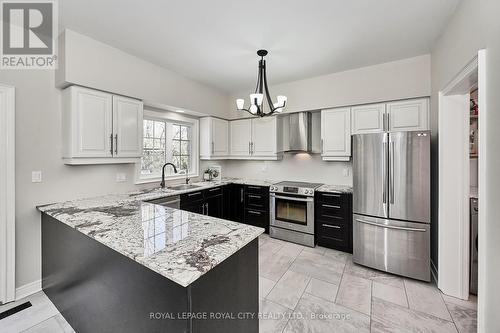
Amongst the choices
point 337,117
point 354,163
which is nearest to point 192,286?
point 354,163

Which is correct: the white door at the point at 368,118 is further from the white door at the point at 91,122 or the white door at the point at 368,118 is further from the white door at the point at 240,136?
the white door at the point at 91,122

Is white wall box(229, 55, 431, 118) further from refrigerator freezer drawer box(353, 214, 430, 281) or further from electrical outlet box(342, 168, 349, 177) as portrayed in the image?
refrigerator freezer drawer box(353, 214, 430, 281)

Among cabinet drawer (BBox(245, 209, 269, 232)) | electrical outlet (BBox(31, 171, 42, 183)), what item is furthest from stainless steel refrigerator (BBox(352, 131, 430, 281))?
electrical outlet (BBox(31, 171, 42, 183))

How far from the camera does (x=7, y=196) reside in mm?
2066

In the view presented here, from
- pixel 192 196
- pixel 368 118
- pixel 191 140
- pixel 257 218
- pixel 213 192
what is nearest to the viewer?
pixel 368 118

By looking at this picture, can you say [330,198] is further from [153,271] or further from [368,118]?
[153,271]

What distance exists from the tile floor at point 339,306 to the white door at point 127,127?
5.71ft

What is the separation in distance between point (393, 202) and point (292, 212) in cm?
147

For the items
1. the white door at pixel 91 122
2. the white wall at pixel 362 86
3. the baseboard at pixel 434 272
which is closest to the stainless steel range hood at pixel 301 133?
the white wall at pixel 362 86

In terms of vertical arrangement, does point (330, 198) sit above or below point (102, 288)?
above

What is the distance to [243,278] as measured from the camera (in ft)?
4.36

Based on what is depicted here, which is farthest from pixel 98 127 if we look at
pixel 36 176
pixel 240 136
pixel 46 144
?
pixel 240 136

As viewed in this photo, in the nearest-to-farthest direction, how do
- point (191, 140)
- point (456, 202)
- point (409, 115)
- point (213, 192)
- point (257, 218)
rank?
point (456, 202) < point (409, 115) < point (213, 192) < point (257, 218) < point (191, 140)

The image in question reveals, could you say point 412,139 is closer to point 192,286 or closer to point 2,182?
point 192,286
